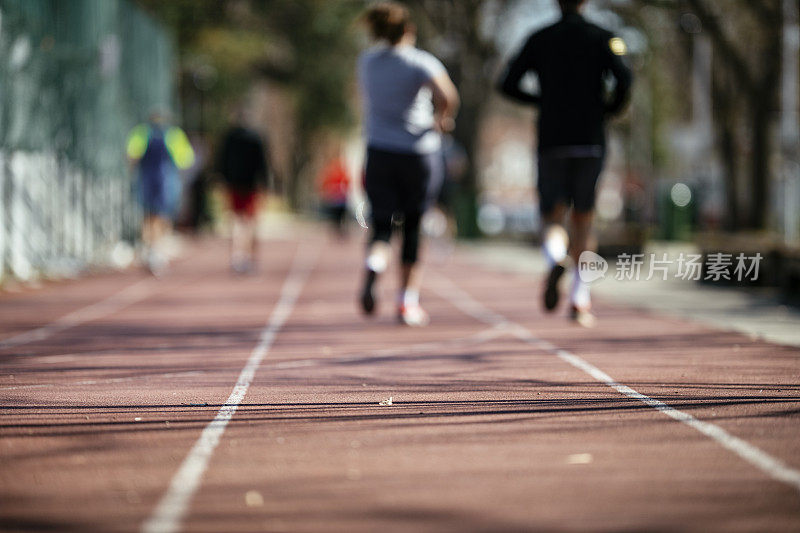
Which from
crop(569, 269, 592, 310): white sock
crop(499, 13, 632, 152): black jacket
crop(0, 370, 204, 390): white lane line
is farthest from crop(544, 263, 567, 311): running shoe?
crop(0, 370, 204, 390): white lane line

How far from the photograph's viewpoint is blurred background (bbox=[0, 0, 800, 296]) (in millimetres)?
16312

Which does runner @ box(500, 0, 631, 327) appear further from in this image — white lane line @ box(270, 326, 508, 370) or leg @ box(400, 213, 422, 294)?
leg @ box(400, 213, 422, 294)

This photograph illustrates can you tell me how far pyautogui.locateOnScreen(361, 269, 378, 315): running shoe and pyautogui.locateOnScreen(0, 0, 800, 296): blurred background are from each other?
272 cm

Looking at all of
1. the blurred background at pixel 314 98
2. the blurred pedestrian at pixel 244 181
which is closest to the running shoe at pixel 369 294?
Answer: the blurred background at pixel 314 98

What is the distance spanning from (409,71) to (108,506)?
6.65m

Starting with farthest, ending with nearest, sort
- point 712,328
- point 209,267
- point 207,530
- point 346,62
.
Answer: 1. point 346,62
2. point 209,267
3. point 712,328
4. point 207,530

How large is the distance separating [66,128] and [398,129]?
882 cm

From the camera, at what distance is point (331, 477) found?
463 cm

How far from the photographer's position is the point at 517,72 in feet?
33.9

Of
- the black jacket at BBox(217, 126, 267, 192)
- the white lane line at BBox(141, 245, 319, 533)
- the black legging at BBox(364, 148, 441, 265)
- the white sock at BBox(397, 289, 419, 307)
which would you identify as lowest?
the white lane line at BBox(141, 245, 319, 533)

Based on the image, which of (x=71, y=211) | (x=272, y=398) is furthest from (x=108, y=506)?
(x=71, y=211)

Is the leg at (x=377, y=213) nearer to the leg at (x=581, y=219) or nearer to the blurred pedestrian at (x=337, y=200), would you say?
the leg at (x=581, y=219)

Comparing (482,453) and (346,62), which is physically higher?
(346,62)

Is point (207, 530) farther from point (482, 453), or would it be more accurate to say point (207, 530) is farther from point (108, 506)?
point (482, 453)
